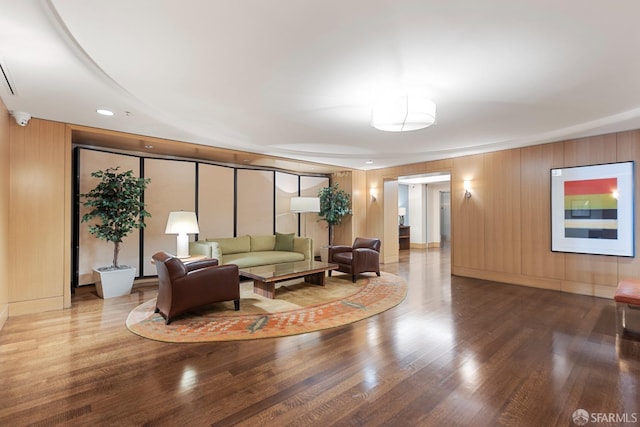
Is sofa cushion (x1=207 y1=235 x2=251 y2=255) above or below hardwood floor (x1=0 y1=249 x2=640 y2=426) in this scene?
above

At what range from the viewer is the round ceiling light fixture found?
309 cm

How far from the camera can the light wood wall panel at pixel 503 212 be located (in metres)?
5.55

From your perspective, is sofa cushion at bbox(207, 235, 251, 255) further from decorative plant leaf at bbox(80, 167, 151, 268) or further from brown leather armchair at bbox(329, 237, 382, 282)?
brown leather armchair at bbox(329, 237, 382, 282)

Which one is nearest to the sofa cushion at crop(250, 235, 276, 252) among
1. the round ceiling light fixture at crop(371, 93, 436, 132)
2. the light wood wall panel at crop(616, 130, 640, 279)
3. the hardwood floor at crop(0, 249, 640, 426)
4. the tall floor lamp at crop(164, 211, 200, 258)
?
the tall floor lamp at crop(164, 211, 200, 258)

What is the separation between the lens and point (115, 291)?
4.68 meters

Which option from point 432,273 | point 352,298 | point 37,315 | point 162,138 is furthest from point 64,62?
point 432,273

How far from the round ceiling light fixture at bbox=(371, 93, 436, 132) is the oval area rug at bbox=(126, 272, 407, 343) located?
90.4 inches

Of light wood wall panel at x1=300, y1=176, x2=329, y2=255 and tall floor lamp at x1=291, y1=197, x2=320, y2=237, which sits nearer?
tall floor lamp at x1=291, y1=197, x2=320, y2=237

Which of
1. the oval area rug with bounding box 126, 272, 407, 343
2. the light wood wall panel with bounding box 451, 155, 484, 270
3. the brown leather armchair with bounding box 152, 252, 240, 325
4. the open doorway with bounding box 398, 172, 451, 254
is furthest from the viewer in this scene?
the open doorway with bounding box 398, 172, 451, 254

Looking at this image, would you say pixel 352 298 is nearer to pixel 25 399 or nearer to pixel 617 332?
pixel 617 332

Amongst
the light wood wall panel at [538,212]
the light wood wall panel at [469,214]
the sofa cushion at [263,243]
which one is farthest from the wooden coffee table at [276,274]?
the light wood wall panel at [538,212]

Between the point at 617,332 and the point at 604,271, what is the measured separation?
189 centimetres

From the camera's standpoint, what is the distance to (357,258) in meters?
5.66

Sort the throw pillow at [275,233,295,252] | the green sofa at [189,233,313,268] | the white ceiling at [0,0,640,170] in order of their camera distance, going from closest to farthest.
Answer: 1. the white ceiling at [0,0,640,170]
2. the green sofa at [189,233,313,268]
3. the throw pillow at [275,233,295,252]
